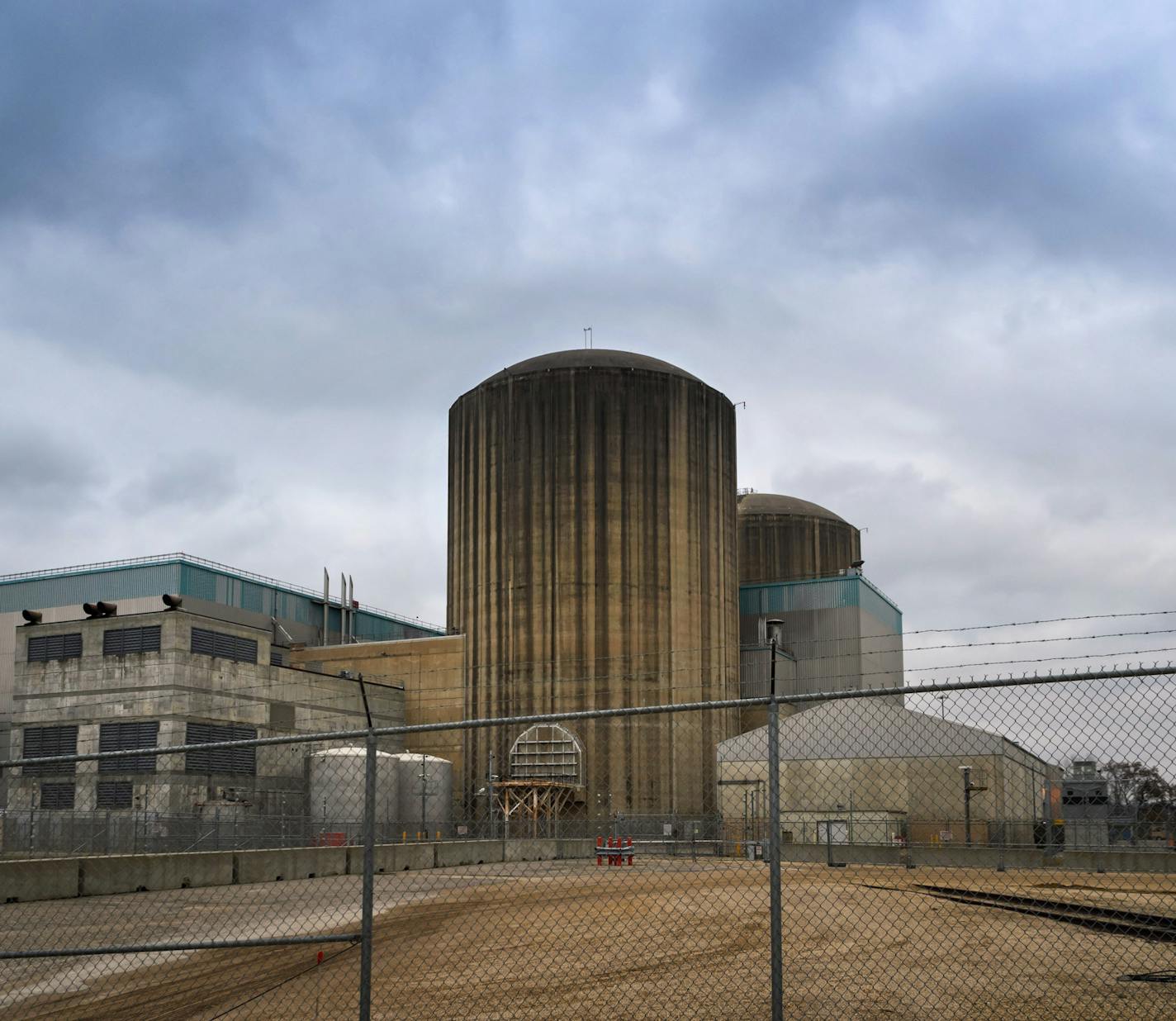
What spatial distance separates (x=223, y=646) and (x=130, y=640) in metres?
4.57

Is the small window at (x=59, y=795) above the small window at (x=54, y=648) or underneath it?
Result: underneath

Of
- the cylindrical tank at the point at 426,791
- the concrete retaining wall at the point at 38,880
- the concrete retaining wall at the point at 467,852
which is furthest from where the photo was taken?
the cylindrical tank at the point at 426,791

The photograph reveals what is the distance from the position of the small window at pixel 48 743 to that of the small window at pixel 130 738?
6.41 ft

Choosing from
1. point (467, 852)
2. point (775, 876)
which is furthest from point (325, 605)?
point (775, 876)

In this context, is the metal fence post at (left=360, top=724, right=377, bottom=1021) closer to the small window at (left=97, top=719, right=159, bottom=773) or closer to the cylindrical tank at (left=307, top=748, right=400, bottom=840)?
the cylindrical tank at (left=307, top=748, right=400, bottom=840)

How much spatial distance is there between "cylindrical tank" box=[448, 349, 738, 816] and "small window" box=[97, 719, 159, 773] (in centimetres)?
2037

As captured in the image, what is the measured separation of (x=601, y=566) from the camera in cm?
7512

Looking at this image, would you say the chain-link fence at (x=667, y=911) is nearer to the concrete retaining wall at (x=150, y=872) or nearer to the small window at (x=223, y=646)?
the concrete retaining wall at (x=150, y=872)

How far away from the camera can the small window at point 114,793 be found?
6044 centimetres

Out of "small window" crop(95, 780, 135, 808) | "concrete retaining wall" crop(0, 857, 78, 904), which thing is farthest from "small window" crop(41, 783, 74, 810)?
"concrete retaining wall" crop(0, 857, 78, 904)

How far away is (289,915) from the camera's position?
23.5 meters

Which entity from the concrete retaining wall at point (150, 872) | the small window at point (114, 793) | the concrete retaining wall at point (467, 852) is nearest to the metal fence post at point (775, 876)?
the concrete retaining wall at point (150, 872)

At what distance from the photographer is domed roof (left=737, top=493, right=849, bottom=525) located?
387 feet

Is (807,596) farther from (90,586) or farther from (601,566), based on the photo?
(90,586)
